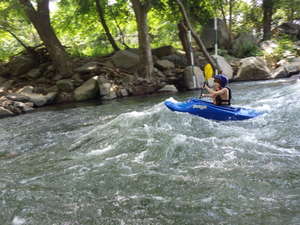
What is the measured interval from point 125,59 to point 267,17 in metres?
9.22

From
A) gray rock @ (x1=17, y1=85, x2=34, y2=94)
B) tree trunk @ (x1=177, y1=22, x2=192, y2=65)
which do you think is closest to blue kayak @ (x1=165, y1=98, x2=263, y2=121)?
tree trunk @ (x1=177, y1=22, x2=192, y2=65)

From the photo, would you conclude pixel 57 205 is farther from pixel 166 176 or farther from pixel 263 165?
pixel 263 165

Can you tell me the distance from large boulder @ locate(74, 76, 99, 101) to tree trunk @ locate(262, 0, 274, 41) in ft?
35.8

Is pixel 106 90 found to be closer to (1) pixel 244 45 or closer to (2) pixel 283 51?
(1) pixel 244 45

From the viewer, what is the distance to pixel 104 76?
11523mm

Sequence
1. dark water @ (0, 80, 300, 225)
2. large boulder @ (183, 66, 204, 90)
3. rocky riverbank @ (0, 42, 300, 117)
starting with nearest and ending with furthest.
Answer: dark water @ (0, 80, 300, 225) < rocky riverbank @ (0, 42, 300, 117) < large boulder @ (183, 66, 204, 90)

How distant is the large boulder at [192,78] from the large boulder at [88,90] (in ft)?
11.0

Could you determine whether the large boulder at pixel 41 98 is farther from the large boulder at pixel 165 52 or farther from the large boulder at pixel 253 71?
the large boulder at pixel 253 71

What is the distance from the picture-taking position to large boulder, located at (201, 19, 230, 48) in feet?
51.8

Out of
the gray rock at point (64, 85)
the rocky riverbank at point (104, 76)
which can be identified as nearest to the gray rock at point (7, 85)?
the rocky riverbank at point (104, 76)

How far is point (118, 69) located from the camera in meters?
12.4

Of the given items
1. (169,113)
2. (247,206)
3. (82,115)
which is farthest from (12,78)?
(247,206)

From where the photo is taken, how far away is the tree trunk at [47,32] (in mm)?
11359

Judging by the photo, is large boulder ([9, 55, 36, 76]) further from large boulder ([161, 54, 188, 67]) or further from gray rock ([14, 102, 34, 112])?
large boulder ([161, 54, 188, 67])
